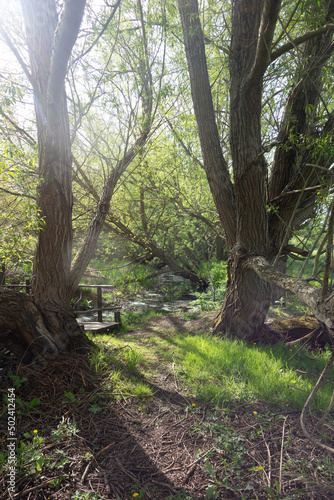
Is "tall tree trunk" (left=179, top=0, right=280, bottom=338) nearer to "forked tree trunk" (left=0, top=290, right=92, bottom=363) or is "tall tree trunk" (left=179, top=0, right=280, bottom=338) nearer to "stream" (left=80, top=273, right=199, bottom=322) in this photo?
"forked tree trunk" (left=0, top=290, right=92, bottom=363)

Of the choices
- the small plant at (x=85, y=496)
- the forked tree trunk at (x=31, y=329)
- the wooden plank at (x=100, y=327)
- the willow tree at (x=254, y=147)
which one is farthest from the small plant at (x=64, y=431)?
the wooden plank at (x=100, y=327)

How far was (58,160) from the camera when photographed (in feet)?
11.1

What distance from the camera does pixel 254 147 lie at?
3857mm

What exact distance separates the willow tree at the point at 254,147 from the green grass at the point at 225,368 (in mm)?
640

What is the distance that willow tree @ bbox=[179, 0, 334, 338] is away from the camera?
11.5ft

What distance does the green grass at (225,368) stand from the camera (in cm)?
289

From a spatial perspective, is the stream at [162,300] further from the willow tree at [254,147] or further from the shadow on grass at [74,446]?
the shadow on grass at [74,446]

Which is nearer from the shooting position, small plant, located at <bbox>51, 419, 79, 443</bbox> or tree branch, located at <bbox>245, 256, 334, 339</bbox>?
tree branch, located at <bbox>245, 256, 334, 339</bbox>

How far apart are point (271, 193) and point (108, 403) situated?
12.0ft

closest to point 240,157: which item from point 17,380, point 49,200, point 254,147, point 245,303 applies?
point 254,147

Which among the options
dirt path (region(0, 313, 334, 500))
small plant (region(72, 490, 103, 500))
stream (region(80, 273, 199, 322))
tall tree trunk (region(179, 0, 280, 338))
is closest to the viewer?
small plant (region(72, 490, 103, 500))

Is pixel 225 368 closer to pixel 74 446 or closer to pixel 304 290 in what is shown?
pixel 304 290

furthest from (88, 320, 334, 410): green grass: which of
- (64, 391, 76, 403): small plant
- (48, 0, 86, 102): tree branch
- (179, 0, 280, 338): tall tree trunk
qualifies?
(48, 0, 86, 102): tree branch

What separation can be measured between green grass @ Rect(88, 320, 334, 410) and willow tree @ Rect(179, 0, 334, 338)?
0.64 meters
